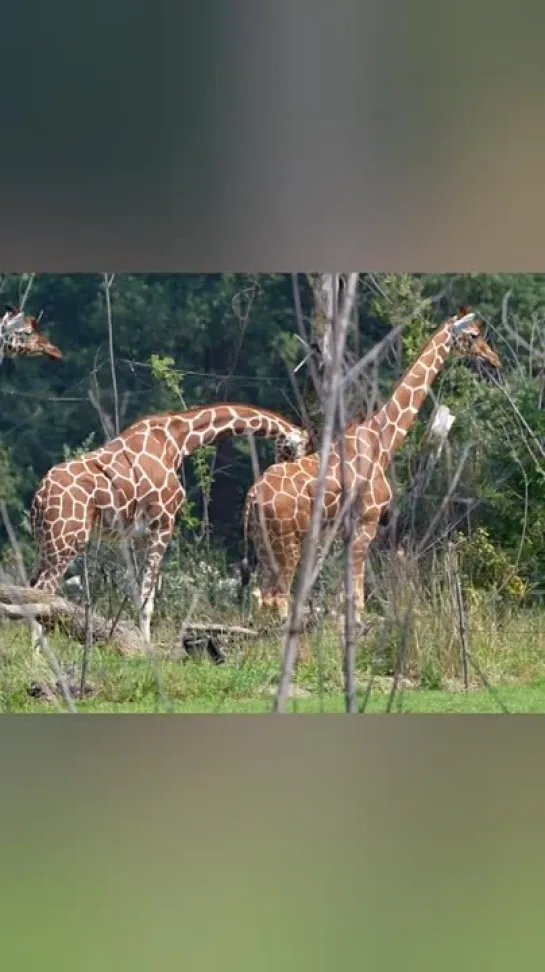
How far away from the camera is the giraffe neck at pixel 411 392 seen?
6.88 meters

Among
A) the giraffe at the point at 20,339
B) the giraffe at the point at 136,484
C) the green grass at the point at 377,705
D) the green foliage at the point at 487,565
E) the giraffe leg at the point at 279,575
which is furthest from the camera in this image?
the giraffe at the point at 20,339

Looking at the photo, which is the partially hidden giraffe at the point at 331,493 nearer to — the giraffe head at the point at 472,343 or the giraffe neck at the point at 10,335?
the giraffe head at the point at 472,343

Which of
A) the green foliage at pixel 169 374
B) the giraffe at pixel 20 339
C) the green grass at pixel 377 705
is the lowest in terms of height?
the green grass at pixel 377 705

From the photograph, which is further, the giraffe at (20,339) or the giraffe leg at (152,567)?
the giraffe at (20,339)

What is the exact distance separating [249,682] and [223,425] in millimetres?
1047

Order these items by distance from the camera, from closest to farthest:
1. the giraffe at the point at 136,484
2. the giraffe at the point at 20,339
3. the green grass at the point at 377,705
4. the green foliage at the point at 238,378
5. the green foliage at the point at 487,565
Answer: the green grass at the point at 377,705 < the giraffe at the point at 136,484 < the green foliage at the point at 487,565 < the green foliage at the point at 238,378 < the giraffe at the point at 20,339

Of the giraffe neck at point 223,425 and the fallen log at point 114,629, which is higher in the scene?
the giraffe neck at point 223,425

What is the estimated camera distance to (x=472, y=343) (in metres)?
7.19

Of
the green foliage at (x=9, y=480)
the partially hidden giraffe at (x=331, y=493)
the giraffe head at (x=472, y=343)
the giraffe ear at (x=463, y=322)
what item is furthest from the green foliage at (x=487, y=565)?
the green foliage at (x=9, y=480)

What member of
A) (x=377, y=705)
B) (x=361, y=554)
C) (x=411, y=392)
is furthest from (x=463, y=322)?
(x=377, y=705)

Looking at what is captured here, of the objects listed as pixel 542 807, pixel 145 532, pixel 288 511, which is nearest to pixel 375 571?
pixel 288 511

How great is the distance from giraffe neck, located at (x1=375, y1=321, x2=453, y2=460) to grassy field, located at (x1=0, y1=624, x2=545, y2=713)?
846mm

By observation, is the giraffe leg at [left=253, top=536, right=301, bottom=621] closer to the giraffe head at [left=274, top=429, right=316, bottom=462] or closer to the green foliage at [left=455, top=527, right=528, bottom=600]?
the giraffe head at [left=274, top=429, right=316, bottom=462]
